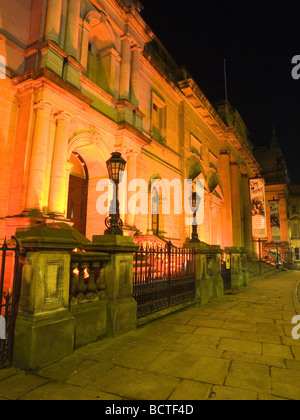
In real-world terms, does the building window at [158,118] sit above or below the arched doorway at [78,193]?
above

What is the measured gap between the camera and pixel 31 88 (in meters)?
8.39

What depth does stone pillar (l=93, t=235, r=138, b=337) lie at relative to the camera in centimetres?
477

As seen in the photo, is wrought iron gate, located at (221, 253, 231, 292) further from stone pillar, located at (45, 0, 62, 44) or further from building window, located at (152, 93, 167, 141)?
stone pillar, located at (45, 0, 62, 44)

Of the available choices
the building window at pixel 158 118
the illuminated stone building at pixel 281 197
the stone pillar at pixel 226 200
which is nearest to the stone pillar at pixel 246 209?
the stone pillar at pixel 226 200

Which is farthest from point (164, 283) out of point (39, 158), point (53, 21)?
point (53, 21)

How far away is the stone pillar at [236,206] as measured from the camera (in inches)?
988

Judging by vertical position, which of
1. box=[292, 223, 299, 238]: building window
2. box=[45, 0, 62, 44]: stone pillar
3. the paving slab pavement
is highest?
box=[45, 0, 62, 44]: stone pillar

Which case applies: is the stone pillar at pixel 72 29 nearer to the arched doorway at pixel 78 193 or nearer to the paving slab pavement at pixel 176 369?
the arched doorway at pixel 78 193

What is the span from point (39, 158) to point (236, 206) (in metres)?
21.3

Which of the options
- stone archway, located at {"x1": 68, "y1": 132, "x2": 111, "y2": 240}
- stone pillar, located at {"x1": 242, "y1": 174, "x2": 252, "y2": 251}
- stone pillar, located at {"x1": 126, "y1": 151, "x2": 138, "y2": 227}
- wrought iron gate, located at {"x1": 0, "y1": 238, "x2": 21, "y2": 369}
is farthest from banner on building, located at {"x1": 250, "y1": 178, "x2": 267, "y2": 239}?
wrought iron gate, located at {"x1": 0, "y1": 238, "x2": 21, "y2": 369}

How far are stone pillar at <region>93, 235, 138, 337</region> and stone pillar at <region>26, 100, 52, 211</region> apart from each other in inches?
147

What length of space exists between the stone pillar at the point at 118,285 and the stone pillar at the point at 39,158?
147 inches

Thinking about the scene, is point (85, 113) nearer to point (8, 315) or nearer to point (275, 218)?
point (8, 315)

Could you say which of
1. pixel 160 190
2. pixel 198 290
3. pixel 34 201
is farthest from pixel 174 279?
pixel 160 190
